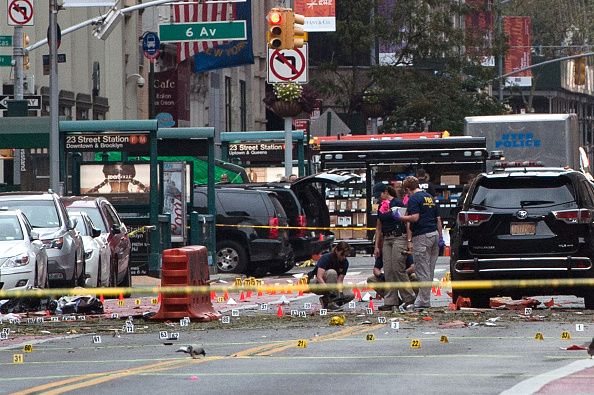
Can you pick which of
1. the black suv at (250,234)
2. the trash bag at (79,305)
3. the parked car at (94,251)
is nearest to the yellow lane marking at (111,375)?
the trash bag at (79,305)

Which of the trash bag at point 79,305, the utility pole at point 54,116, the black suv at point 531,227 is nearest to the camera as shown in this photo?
the black suv at point 531,227

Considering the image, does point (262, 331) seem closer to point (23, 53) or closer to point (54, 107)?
point (54, 107)

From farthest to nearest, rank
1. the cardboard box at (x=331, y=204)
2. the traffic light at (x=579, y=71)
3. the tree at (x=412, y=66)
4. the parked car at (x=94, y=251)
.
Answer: the traffic light at (x=579, y=71) → the tree at (x=412, y=66) → the cardboard box at (x=331, y=204) → the parked car at (x=94, y=251)

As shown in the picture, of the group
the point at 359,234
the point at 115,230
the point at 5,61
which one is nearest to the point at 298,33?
the point at 5,61

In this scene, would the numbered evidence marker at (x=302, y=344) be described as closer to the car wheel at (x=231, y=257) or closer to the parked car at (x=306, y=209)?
the car wheel at (x=231, y=257)

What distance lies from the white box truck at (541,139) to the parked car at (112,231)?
51.0 feet

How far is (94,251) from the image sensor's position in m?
28.1

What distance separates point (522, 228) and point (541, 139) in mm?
22583

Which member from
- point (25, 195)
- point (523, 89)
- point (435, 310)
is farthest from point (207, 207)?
point (523, 89)

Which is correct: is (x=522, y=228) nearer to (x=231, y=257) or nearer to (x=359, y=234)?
(x=231, y=257)

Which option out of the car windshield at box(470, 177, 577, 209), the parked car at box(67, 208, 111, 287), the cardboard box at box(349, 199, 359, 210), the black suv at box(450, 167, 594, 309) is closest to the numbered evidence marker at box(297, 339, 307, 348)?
the black suv at box(450, 167, 594, 309)

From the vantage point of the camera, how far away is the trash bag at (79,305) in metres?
22.8

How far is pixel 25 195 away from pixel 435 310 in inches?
299

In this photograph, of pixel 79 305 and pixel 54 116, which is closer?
pixel 79 305
